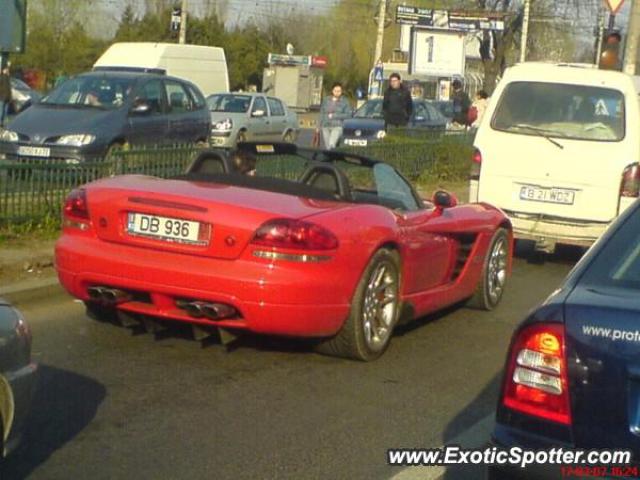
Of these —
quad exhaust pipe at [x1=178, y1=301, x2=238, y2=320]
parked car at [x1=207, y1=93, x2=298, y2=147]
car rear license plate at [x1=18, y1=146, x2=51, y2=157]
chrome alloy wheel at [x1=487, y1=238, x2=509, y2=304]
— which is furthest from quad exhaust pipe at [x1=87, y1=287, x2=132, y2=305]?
parked car at [x1=207, y1=93, x2=298, y2=147]

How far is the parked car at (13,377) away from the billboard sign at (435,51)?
4244 centimetres

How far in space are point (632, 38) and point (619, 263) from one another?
19.8m

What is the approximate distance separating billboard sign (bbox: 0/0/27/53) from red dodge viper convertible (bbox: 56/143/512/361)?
750cm

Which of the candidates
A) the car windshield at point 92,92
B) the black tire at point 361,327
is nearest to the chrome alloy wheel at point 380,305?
the black tire at point 361,327

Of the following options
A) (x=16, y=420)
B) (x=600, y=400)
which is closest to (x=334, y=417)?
(x=16, y=420)

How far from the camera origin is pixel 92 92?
1756 centimetres

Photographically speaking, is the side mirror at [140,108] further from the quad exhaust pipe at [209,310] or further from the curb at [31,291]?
the quad exhaust pipe at [209,310]

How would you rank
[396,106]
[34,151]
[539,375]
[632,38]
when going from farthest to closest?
[396,106], [632,38], [34,151], [539,375]

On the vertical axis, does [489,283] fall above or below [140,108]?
below

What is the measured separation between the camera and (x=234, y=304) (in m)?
6.99

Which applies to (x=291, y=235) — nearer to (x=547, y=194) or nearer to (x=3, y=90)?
(x=547, y=194)

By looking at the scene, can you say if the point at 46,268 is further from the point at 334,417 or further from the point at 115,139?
the point at 115,139

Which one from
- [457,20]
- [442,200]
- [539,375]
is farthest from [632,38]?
[457,20]

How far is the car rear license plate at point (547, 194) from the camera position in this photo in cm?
1230
